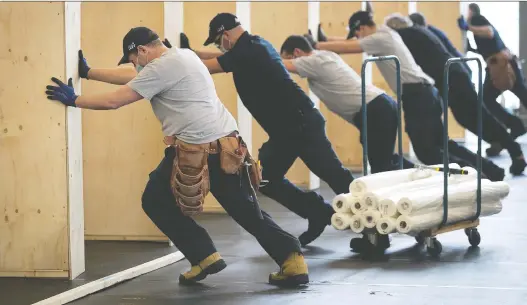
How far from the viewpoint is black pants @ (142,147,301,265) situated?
6859 millimetres

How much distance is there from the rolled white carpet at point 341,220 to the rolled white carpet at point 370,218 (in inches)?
4.4

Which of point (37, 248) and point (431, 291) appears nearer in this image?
point (431, 291)

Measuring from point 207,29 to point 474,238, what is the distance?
11.9ft

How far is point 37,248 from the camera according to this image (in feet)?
23.8

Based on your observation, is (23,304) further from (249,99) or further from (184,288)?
(249,99)

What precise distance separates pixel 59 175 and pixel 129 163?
1546mm

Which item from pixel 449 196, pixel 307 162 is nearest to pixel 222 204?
pixel 307 162

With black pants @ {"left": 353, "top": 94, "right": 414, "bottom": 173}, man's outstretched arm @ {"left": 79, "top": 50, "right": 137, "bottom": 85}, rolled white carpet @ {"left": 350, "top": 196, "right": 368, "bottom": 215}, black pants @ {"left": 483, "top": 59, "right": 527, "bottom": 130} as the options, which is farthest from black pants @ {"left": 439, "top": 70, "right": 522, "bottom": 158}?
man's outstretched arm @ {"left": 79, "top": 50, "right": 137, "bottom": 85}

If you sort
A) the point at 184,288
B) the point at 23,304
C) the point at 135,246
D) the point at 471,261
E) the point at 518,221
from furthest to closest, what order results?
the point at 518,221, the point at 135,246, the point at 471,261, the point at 184,288, the point at 23,304

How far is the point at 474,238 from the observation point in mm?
8289

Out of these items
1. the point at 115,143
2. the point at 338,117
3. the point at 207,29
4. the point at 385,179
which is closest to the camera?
the point at 385,179

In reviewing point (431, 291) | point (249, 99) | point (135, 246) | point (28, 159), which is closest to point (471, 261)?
point (431, 291)

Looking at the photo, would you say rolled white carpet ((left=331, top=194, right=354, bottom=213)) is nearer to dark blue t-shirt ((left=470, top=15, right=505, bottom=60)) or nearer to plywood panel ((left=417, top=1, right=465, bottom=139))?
dark blue t-shirt ((left=470, top=15, right=505, bottom=60))

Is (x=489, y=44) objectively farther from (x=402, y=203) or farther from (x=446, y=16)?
(x=402, y=203)
